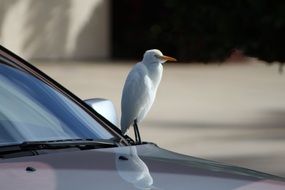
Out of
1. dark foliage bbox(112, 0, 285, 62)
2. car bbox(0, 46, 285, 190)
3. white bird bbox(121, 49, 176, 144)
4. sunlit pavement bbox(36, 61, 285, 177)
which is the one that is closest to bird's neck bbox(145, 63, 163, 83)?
white bird bbox(121, 49, 176, 144)

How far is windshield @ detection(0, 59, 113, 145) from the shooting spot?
388cm

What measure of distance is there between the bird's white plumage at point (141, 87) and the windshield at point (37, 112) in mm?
517

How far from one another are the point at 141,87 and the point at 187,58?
2780 mm

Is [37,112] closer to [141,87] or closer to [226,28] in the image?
[141,87]

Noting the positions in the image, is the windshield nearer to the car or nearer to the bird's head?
the car

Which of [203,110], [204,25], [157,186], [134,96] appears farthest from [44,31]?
[157,186]

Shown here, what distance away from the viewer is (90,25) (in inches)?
926

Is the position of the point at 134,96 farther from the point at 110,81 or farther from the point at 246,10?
the point at 110,81

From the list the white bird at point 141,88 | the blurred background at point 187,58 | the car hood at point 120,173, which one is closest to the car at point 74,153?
the car hood at point 120,173

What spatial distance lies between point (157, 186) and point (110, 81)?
14627 mm

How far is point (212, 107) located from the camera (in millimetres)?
13531

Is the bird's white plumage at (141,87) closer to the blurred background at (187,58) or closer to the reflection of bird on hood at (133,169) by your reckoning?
the reflection of bird on hood at (133,169)

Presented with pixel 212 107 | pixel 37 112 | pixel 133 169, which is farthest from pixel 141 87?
pixel 212 107

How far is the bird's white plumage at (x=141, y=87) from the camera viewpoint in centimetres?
456
